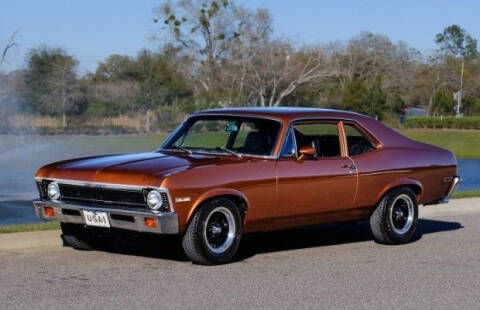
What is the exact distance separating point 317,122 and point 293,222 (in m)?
1.34

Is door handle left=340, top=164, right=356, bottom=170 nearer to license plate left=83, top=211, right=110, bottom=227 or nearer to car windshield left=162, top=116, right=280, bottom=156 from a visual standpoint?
car windshield left=162, top=116, right=280, bottom=156

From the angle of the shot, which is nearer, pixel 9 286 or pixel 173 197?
pixel 9 286

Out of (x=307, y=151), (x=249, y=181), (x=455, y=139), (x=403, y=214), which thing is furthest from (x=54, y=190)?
(x=455, y=139)

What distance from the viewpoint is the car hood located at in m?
8.59

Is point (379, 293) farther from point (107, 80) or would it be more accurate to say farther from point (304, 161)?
point (107, 80)

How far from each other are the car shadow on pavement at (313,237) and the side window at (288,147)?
1.14 meters

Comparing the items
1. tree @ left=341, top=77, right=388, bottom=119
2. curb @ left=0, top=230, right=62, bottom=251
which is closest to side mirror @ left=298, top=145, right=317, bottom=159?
curb @ left=0, top=230, right=62, bottom=251

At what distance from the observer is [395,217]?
1082cm

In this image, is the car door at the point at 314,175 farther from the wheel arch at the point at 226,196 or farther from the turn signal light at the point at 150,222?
the turn signal light at the point at 150,222

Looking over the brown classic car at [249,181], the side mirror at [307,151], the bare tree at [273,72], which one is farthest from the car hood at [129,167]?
the bare tree at [273,72]

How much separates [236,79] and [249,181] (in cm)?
5548

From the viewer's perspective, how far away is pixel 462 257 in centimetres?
986

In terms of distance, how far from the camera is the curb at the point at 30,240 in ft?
31.4

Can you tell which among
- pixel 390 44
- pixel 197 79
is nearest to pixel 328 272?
pixel 197 79
